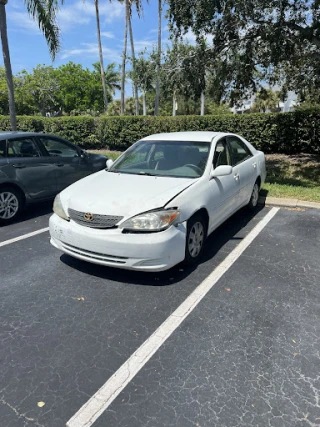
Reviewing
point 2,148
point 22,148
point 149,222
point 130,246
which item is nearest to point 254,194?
point 149,222

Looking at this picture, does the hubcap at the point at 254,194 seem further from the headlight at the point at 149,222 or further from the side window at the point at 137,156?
the headlight at the point at 149,222

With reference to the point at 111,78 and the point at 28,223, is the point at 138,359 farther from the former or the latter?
the point at 111,78

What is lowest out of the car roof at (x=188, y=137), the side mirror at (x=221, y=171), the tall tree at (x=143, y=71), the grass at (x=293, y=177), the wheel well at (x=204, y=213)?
the grass at (x=293, y=177)

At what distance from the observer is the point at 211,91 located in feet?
32.6

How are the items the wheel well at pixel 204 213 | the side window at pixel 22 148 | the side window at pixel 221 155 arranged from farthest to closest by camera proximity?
the side window at pixel 22 148, the side window at pixel 221 155, the wheel well at pixel 204 213

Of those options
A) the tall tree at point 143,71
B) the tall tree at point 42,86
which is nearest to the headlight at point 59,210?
the tall tree at point 143,71

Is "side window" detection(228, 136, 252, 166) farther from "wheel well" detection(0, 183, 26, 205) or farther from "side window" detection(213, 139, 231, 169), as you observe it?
"wheel well" detection(0, 183, 26, 205)

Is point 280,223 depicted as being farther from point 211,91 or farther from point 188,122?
point 188,122

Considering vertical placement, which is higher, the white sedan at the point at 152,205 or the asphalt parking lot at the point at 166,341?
the white sedan at the point at 152,205

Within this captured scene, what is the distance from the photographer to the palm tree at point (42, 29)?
32.1 feet

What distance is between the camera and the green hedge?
11.6 meters

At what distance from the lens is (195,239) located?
394 centimetres

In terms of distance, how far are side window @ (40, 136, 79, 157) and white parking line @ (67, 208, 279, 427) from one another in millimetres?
4295

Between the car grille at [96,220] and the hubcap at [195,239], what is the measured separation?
0.91 metres
